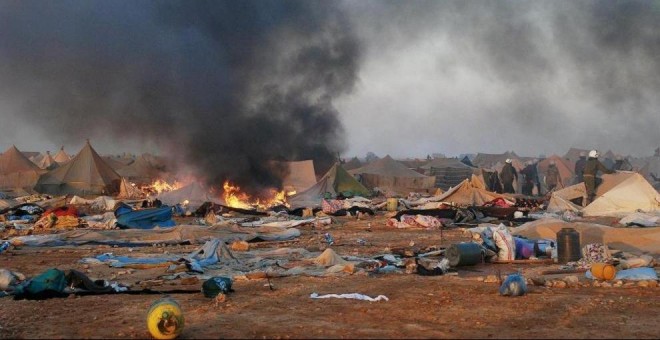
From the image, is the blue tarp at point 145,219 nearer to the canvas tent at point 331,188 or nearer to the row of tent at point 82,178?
the canvas tent at point 331,188

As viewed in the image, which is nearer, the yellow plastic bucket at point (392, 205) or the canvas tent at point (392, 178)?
the yellow plastic bucket at point (392, 205)

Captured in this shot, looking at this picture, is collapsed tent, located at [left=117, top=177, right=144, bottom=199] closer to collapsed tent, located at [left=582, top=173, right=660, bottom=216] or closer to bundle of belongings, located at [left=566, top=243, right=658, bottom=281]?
collapsed tent, located at [left=582, top=173, right=660, bottom=216]

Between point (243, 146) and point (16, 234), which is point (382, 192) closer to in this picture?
point (243, 146)

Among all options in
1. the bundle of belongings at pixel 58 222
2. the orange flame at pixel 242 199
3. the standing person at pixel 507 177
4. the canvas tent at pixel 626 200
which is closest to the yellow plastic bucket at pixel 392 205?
the orange flame at pixel 242 199

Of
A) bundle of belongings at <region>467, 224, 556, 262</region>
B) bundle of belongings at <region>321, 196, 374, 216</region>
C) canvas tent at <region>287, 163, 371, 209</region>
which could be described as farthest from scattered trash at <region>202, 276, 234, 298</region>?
canvas tent at <region>287, 163, 371, 209</region>

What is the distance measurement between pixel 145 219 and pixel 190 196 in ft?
27.7

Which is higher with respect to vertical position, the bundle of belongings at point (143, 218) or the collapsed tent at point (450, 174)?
the collapsed tent at point (450, 174)

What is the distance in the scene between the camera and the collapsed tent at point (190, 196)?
25500 millimetres

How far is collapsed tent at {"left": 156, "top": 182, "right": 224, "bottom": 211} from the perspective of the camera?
83.7ft

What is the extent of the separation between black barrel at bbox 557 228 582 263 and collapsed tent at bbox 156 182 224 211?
16.7 meters

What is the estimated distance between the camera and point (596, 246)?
1016cm

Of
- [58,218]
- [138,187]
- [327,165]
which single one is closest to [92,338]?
[58,218]

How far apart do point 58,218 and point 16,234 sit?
1986 mm

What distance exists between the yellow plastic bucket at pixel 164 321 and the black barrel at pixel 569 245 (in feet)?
24.0
